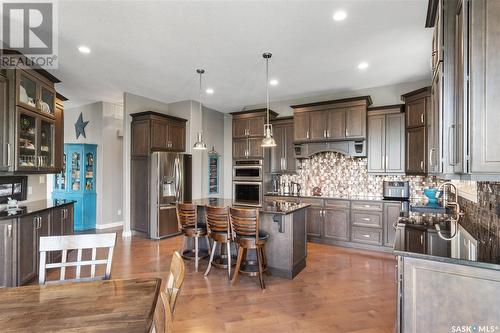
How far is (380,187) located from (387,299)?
2635mm

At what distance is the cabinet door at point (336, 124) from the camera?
194 inches

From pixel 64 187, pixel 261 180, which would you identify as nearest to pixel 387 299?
pixel 261 180

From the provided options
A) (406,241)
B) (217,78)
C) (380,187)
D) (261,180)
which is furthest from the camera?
(261,180)

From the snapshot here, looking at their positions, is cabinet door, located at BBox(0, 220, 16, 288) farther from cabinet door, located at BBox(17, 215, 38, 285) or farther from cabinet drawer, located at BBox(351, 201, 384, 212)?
cabinet drawer, located at BBox(351, 201, 384, 212)

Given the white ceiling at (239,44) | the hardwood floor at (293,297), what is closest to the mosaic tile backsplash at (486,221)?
the hardwood floor at (293,297)

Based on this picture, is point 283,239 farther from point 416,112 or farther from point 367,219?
point 416,112

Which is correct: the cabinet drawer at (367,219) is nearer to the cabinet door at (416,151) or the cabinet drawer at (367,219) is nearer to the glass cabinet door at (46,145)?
the cabinet door at (416,151)

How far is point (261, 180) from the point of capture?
5.73m

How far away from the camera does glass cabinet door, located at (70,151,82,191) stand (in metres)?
6.05

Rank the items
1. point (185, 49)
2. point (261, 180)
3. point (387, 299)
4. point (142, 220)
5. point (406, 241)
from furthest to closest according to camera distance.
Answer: point (261, 180), point (142, 220), point (185, 49), point (387, 299), point (406, 241)

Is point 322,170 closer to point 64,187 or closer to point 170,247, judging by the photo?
point 170,247

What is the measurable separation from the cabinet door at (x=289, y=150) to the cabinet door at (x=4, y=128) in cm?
460

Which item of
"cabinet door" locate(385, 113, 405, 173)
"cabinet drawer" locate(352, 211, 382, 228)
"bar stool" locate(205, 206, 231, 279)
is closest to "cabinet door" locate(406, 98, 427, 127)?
"cabinet door" locate(385, 113, 405, 173)

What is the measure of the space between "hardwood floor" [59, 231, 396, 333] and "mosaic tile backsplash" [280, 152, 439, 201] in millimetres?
1412
